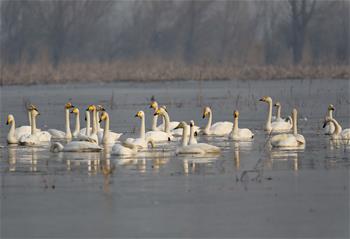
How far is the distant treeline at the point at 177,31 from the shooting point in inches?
2320

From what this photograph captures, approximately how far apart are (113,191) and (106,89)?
24.2m

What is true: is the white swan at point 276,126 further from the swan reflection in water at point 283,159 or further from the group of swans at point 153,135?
the swan reflection in water at point 283,159

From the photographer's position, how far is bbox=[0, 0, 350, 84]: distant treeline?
58.9 m

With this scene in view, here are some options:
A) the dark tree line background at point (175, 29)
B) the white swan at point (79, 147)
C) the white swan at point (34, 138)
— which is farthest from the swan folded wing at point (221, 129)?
the dark tree line background at point (175, 29)

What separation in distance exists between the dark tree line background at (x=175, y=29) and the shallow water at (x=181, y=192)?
42206 mm

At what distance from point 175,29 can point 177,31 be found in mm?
318

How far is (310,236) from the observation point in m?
8.13

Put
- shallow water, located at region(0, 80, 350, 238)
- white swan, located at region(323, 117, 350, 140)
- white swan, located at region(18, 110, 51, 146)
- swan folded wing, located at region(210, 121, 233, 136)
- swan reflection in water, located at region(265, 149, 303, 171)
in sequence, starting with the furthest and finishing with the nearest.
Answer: swan folded wing, located at region(210, 121, 233, 136), white swan, located at region(18, 110, 51, 146), white swan, located at region(323, 117, 350, 140), swan reflection in water, located at region(265, 149, 303, 171), shallow water, located at region(0, 80, 350, 238)

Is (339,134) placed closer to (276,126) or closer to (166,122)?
(276,126)

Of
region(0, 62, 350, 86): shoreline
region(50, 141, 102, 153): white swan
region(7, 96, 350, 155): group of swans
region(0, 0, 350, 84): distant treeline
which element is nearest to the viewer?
region(7, 96, 350, 155): group of swans

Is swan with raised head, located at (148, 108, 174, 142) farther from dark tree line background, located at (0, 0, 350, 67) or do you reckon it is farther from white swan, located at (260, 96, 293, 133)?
dark tree line background, located at (0, 0, 350, 67)

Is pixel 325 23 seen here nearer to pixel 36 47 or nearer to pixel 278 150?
pixel 36 47

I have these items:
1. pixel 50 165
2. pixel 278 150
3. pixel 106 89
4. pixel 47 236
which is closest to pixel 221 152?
pixel 278 150

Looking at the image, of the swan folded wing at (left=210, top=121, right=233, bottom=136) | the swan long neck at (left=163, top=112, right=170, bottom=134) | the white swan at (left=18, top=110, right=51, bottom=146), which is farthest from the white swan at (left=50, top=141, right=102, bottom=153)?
the swan folded wing at (left=210, top=121, right=233, bottom=136)
